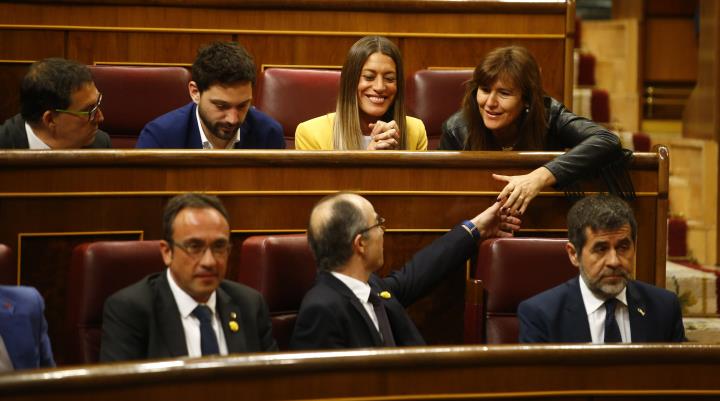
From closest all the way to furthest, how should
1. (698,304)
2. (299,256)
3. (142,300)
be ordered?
(142,300), (299,256), (698,304)

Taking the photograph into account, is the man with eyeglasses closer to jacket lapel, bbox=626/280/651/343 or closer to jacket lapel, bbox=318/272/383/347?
jacket lapel, bbox=318/272/383/347

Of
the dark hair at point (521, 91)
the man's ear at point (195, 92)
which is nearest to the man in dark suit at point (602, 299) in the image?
the dark hair at point (521, 91)

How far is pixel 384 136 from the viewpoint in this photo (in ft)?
4.09

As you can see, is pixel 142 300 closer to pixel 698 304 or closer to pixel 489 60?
pixel 489 60

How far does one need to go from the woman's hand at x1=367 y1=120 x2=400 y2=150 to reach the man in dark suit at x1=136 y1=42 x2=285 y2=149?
0.12 meters

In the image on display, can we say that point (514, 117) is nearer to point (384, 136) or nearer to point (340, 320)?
point (384, 136)

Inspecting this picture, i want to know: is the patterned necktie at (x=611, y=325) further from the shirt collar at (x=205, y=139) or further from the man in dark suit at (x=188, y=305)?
the shirt collar at (x=205, y=139)

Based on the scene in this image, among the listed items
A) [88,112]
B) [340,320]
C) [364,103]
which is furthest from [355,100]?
[340,320]

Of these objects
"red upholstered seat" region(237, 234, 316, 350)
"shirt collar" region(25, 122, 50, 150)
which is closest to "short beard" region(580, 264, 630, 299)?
Answer: "red upholstered seat" region(237, 234, 316, 350)

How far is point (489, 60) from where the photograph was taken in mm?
1256

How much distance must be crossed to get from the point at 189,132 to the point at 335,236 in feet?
1.12

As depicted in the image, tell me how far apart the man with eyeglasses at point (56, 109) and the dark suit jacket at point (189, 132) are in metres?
0.08

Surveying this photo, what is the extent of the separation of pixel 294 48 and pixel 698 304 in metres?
0.64

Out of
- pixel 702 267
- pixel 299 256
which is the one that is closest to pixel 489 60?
pixel 299 256
